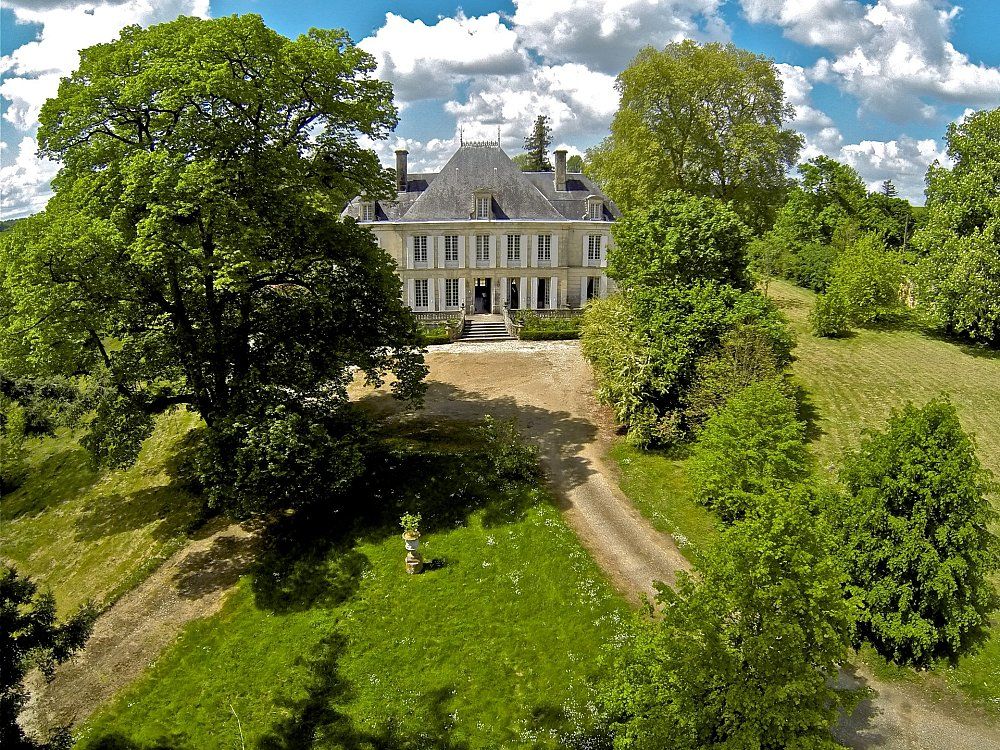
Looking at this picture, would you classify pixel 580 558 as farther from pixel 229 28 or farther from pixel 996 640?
pixel 229 28

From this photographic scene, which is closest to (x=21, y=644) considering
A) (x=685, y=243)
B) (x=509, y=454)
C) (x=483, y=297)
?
(x=509, y=454)

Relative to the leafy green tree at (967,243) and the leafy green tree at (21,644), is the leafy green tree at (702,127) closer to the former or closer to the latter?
the leafy green tree at (967,243)

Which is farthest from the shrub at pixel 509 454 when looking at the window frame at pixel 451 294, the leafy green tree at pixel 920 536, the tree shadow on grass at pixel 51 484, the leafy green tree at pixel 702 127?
the leafy green tree at pixel 702 127

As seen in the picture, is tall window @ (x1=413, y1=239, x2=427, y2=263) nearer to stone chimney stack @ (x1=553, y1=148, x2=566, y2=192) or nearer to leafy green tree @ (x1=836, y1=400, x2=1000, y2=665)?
stone chimney stack @ (x1=553, y1=148, x2=566, y2=192)

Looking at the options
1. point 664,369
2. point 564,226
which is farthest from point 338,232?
point 564,226

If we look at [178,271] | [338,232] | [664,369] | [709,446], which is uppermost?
[338,232]

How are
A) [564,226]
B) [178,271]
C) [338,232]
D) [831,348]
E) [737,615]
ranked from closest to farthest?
[737,615]
[178,271]
[338,232]
[831,348]
[564,226]
